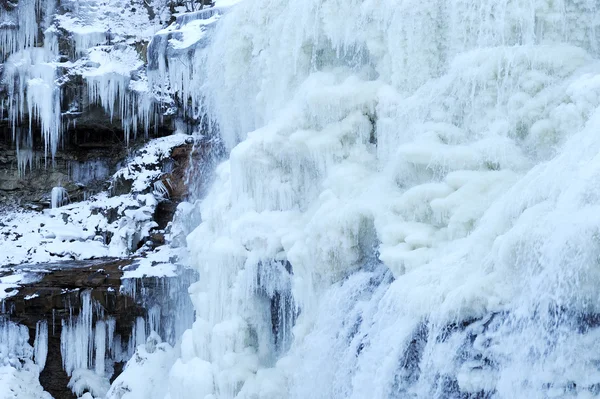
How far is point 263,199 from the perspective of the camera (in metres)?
7.37

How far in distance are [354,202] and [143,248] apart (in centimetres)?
635

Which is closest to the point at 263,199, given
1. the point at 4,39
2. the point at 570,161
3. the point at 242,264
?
the point at 242,264

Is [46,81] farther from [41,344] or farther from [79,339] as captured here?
[79,339]

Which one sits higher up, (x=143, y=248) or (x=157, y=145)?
(x=157, y=145)

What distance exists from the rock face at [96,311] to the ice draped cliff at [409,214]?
48.3 inches

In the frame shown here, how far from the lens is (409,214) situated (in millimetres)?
5586

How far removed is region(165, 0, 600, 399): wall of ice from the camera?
392cm

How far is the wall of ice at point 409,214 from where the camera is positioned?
3922 mm

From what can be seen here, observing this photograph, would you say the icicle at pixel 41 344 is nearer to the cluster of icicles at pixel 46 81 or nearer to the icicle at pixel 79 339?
the icicle at pixel 79 339

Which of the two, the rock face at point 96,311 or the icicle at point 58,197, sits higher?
the icicle at point 58,197

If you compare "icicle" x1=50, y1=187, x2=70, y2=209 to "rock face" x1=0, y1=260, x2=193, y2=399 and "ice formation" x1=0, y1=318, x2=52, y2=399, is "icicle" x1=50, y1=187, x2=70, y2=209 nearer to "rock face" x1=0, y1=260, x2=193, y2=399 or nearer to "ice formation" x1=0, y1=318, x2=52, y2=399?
"rock face" x1=0, y1=260, x2=193, y2=399

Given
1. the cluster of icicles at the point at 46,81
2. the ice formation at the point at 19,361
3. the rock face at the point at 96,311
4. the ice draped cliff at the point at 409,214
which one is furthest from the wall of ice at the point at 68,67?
the ice draped cliff at the point at 409,214

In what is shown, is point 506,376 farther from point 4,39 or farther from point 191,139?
point 4,39

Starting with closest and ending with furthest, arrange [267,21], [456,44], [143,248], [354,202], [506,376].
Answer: [506,376] → [354,202] → [456,44] → [267,21] → [143,248]
